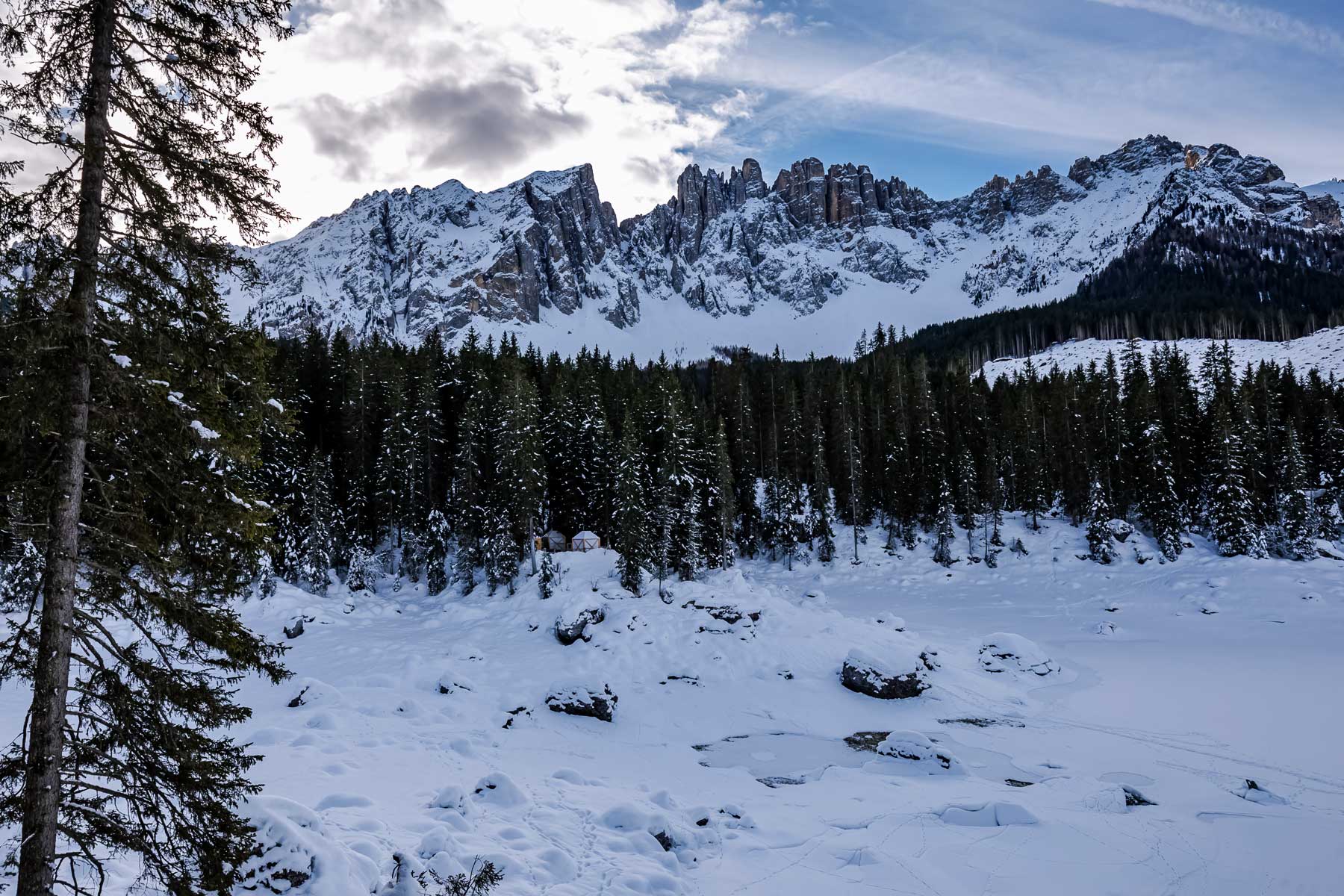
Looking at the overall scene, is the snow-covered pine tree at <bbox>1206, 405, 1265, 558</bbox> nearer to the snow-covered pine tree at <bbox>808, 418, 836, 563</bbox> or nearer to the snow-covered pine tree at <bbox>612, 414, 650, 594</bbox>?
the snow-covered pine tree at <bbox>808, 418, 836, 563</bbox>

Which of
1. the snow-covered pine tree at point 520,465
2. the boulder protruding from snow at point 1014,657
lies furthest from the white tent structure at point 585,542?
the boulder protruding from snow at point 1014,657

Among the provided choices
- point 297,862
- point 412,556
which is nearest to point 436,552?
point 412,556

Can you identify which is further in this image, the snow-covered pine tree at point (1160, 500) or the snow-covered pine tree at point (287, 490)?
the snow-covered pine tree at point (1160, 500)

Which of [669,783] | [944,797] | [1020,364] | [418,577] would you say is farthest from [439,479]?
[1020,364]

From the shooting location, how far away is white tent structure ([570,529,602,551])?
44875mm

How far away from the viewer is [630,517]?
3806 centimetres

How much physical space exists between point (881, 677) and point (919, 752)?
6.35m

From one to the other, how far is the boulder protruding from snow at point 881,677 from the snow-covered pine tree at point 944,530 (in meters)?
31.3

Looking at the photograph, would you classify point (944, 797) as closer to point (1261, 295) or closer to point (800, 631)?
point (800, 631)

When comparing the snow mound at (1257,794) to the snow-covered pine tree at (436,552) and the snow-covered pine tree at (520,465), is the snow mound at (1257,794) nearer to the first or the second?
the snow-covered pine tree at (520,465)

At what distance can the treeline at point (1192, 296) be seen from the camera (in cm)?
13312

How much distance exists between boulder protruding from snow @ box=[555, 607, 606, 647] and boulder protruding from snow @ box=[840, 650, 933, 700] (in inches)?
434

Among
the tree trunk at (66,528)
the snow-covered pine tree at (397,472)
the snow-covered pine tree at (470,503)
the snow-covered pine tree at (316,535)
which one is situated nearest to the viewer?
the tree trunk at (66,528)

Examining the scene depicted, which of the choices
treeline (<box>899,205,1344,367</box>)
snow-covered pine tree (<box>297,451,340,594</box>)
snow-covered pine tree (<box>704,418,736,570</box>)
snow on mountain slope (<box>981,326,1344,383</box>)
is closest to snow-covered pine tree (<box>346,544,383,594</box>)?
snow-covered pine tree (<box>297,451,340,594</box>)
